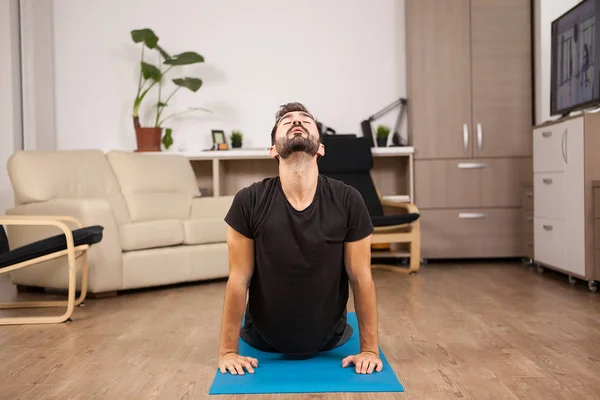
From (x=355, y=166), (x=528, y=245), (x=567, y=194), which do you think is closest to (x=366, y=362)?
(x=567, y=194)

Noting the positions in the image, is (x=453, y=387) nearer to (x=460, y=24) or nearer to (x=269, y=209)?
(x=269, y=209)

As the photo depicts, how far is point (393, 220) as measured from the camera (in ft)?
14.9

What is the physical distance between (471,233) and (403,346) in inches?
115

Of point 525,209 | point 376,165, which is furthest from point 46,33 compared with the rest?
point 525,209

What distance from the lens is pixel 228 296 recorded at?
6.92ft

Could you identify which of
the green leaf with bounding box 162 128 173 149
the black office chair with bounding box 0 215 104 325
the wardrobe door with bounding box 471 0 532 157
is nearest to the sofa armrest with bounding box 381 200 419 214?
the wardrobe door with bounding box 471 0 532 157

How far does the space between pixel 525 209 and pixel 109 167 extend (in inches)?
126

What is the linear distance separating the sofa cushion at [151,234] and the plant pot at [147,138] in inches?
50.1

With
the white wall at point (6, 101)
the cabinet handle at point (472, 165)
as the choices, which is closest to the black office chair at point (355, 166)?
the cabinet handle at point (472, 165)

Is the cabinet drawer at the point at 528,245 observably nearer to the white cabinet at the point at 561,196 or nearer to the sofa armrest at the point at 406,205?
the white cabinet at the point at 561,196

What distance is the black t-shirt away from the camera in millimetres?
2094

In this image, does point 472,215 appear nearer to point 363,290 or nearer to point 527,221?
point 527,221

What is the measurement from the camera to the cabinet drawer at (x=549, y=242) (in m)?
4.08

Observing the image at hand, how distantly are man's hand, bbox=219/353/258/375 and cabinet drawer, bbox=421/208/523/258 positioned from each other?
3.31m
